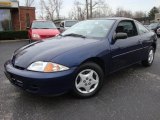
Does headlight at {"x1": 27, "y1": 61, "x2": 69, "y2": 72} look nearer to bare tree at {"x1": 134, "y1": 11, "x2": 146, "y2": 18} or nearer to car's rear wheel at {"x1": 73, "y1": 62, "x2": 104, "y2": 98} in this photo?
car's rear wheel at {"x1": 73, "y1": 62, "x2": 104, "y2": 98}

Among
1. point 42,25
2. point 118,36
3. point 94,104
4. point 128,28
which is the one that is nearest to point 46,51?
point 94,104

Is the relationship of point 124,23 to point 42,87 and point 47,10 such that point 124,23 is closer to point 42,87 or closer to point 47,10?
point 42,87

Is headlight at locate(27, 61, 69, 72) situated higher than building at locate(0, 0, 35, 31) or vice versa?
building at locate(0, 0, 35, 31)

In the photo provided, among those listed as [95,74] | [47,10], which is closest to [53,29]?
[95,74]

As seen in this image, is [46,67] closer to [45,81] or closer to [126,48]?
[45,81]

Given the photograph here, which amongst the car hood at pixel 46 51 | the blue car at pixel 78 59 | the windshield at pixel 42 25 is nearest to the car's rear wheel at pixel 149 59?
the blue car at pixel 78 59

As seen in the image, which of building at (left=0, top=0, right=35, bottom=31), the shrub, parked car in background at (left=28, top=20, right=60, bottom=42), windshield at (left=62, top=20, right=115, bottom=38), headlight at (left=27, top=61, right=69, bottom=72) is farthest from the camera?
building at (left=0, top=0, right=35, bottom=31)

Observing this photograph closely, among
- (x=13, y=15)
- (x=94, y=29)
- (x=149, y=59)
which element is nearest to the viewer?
(x=94, y=29)

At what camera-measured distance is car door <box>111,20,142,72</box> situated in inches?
165

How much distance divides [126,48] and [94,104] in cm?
157

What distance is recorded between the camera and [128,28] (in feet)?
16.2

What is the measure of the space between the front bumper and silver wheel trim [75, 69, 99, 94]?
23cm

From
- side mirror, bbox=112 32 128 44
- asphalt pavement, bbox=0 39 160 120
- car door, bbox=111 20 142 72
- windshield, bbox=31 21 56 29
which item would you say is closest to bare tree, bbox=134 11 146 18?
windshield, bbox=31 21 56 29

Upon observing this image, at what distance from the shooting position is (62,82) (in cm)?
326
